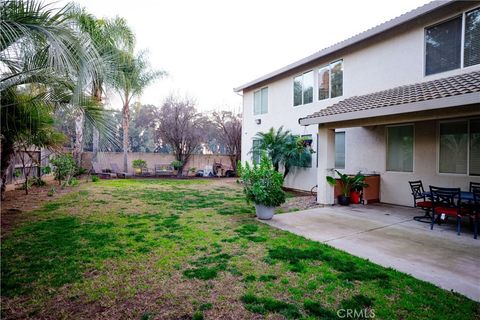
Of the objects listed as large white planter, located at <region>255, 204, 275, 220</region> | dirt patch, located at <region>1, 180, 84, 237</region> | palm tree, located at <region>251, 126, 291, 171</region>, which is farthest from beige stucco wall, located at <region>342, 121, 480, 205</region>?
dirt patch, located at <region>1, 180, 84, 237</region>

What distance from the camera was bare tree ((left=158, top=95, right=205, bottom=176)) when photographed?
→ 17531 millimetres

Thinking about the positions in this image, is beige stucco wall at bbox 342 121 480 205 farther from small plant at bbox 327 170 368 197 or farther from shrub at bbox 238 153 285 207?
shrub at bbox 238 153 285 207

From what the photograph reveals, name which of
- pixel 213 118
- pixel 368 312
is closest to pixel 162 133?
pixel 213 118

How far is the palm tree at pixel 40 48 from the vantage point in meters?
3.59

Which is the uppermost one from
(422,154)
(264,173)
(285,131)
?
(285,131)

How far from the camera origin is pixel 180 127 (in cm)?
1755

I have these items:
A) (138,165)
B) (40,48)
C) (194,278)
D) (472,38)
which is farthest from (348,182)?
(138,165)

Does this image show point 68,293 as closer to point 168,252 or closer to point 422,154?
point 168,252

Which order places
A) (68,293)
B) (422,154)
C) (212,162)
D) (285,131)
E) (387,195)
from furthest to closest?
(212,162) → (285,131) → (387,195) → (422,154) → (68,293)

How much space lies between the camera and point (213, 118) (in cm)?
2284

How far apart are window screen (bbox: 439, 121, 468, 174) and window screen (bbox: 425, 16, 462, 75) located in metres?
1.62

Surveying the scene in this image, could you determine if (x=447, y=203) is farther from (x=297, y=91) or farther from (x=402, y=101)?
(x=297, y=91)

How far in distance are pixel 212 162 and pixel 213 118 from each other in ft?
15.3

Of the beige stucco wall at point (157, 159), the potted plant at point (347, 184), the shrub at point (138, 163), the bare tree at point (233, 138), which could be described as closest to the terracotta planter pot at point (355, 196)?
the potted plant at point (347, 184)
